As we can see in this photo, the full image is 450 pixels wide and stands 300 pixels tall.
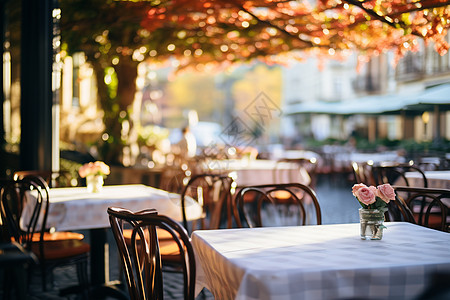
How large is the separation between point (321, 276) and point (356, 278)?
15 cm

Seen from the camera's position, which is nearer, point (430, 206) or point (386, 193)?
point (386, 193)

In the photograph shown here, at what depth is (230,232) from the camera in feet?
10.7


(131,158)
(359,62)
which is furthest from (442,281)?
(131,158)

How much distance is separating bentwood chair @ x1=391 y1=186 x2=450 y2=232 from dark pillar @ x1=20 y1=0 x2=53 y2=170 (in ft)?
12.8

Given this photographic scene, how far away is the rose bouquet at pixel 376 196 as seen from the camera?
3.00 m

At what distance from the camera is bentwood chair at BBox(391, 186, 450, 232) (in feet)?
12.3

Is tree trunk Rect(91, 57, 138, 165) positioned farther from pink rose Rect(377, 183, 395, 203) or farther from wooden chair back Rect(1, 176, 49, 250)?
pink rose Rect(377, 183, 395, 203)

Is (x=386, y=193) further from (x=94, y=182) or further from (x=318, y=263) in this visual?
(x=94, y=182)

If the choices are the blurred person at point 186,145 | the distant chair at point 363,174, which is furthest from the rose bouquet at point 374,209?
the blurred person at point 186,145

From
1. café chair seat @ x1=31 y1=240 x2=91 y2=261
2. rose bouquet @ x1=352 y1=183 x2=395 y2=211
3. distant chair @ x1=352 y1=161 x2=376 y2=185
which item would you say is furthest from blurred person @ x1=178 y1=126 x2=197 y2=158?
rose bouquet @ x1=352 y1=183 x2=395 y2=211

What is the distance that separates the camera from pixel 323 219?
9.64 meters

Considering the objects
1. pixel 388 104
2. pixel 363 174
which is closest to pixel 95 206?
pixel 363 174

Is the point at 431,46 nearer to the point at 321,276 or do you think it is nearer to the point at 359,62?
the point at 359,62

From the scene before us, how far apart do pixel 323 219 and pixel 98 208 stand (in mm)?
5522
